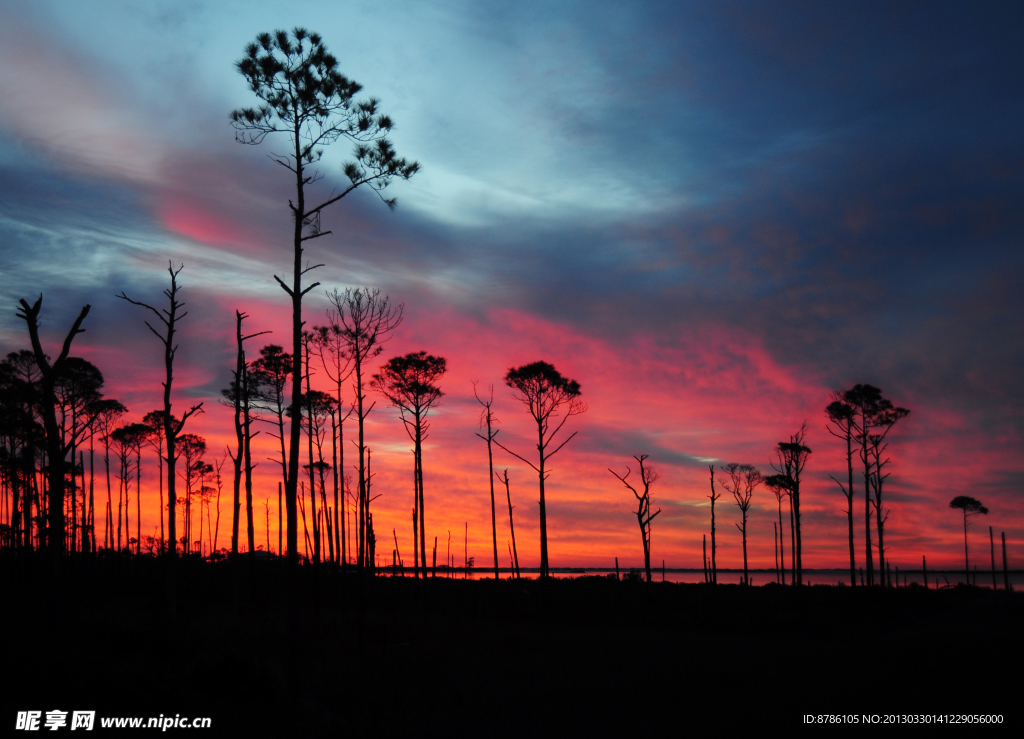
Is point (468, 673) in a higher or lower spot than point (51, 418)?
lower

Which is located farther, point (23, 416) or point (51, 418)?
point (23, 416)

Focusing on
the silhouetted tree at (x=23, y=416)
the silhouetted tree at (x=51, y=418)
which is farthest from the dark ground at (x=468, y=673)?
the silhouetted tree at (x=23, y=416)

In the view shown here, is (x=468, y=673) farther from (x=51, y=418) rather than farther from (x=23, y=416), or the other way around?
(x=23, y=416)

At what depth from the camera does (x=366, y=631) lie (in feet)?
75.4

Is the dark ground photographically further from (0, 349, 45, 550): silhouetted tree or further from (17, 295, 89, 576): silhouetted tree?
(0, 349, 45, 550): silhouetted tree

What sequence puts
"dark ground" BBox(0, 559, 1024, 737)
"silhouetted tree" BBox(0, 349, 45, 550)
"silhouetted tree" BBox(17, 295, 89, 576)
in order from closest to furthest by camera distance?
"dark ground" BBox(0, 559, 1024, 737) → "silhouetted tree" BBox(17, 295, 89, 576) → "silhouetted tree" BBox(0, 349, 45, 550)

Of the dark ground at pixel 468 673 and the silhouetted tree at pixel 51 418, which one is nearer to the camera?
the dark ground at pixel 468 673

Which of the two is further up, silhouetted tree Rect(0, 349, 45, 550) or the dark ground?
silhouetted tree Rect(0, 349, 45, 550)

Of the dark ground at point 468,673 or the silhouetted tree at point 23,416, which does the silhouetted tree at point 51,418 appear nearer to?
the dark ground at point 468,673

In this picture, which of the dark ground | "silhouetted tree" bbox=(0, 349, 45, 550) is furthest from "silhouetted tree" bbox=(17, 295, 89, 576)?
"silhouetted tree" bbox=(0, 349, 45, 550)

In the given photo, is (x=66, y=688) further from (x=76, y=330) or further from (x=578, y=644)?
(x=578, y=644)

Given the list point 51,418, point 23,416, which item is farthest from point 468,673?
point 23,416

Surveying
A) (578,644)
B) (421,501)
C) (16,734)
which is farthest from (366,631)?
(16,734)

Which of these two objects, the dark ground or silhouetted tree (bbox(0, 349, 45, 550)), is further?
silhouetted tree (bbox(0, 349, 45, 550))
